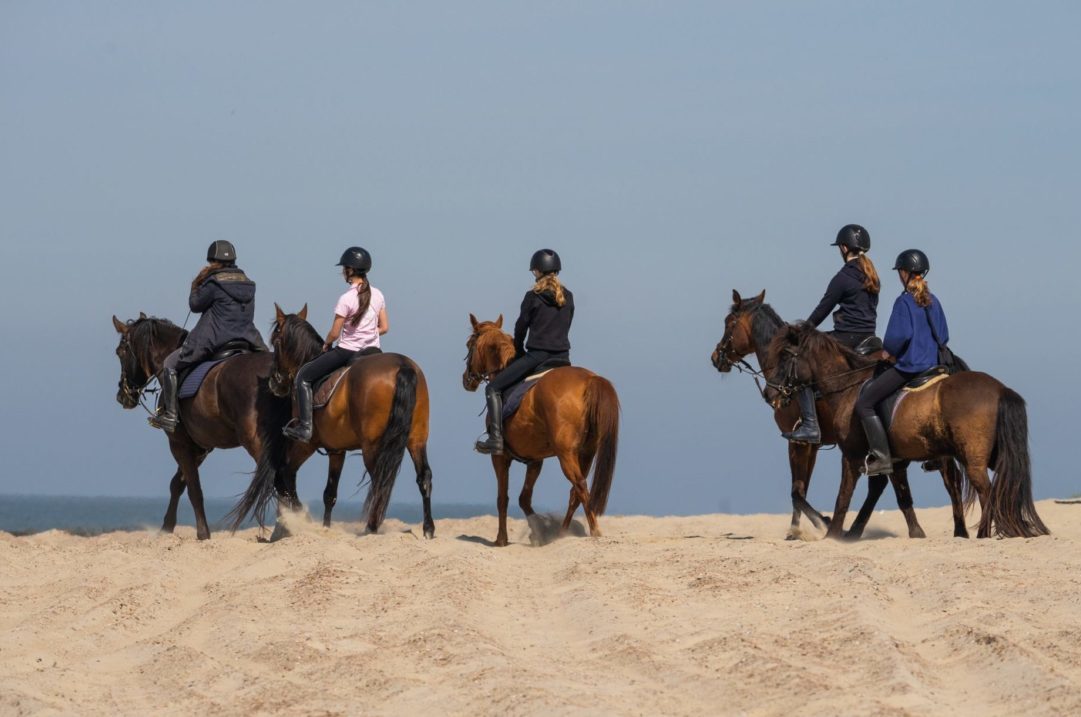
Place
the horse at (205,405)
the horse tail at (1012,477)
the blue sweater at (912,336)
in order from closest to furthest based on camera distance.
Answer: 1. the horse tail at (1012,477)
2. the blue sweater at (912,336)
3. the horse at (205,405)

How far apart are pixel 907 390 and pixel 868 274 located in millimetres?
1529

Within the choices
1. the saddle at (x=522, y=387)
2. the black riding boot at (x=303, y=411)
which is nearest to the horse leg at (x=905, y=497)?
the saddle at (x=522, y=387)

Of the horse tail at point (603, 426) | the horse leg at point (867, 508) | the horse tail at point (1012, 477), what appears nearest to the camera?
the horse tail at point (1012, 477)

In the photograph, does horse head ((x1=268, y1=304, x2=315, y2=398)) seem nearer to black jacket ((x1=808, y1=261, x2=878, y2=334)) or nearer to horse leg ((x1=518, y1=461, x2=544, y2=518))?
horse leg ((x1=518, y1=461, x2=544, y2=518))

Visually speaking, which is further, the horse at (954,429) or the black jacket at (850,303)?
the black jacket at (850,303)

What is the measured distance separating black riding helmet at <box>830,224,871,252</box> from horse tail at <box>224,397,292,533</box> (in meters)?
5.48

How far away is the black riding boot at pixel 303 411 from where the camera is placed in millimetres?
14203

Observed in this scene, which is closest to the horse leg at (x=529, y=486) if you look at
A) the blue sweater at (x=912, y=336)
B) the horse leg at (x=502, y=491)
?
the horse leg at (x=502, y=491)

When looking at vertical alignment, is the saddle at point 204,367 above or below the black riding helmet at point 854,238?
below

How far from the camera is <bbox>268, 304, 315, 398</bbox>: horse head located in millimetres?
14500

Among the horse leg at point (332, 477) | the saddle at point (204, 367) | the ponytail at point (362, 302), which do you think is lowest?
the horse leg at point (332, 477)

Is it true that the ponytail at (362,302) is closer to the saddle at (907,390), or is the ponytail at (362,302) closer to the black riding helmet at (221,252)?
the black riding helmet at (221,252)

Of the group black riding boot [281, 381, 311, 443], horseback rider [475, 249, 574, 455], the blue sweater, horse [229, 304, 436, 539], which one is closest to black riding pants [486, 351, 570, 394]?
horseback rider [475, 249, 574, 455]

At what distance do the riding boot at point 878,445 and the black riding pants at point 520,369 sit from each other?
289 cm
